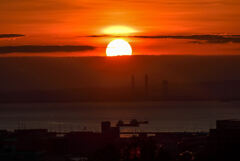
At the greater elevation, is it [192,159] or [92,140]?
[92,140]

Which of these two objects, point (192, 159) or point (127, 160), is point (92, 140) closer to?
point (192, 159)

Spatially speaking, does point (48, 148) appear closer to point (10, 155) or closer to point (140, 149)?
point (10, 155)

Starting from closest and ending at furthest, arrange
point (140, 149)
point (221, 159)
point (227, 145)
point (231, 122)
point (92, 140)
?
1. point (140, 149)
2. point (221, 159)
3. point (227, 145)
4. point (92, 140)
5. point (231, 122)

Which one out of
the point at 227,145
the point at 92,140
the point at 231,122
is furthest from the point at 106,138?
the point at 227,145

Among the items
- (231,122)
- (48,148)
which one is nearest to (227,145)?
(48,148)

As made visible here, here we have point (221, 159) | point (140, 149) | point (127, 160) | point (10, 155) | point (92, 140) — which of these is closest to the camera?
point (127, 160)

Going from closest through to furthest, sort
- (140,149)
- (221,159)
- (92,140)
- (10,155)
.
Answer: (140,149), (10,155), (221,159), (92,140)

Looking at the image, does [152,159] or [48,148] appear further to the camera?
[48,148]

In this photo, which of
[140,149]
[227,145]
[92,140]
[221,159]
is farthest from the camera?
[92,140]

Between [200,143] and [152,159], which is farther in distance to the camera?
[200,143]
